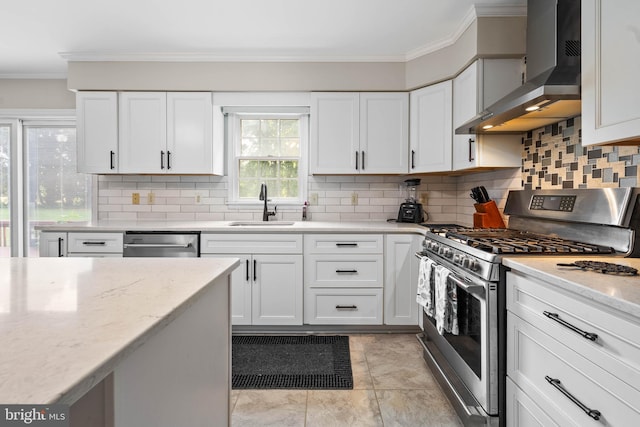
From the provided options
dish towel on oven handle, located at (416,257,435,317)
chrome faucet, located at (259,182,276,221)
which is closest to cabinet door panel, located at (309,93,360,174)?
chrome faucet, located at (259,182,276,221)

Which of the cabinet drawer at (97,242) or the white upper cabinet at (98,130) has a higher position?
the white upper cabinet at (98,130)

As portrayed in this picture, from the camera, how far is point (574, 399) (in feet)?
4.06

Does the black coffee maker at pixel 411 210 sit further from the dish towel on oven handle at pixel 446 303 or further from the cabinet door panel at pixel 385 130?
the dish towel on oven handle at pixel 446 303

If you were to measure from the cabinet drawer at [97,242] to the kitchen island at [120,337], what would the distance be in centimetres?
181

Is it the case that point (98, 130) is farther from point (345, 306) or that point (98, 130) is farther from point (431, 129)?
point (431, 129)

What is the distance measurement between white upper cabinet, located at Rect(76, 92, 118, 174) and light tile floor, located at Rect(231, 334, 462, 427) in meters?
2.43

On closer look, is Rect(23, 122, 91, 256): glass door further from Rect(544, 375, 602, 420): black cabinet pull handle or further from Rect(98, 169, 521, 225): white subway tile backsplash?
Rect(544, 375, 602, 420): black cabinet pull handle

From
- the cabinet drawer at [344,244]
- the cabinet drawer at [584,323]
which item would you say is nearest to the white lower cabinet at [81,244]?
the cabinet drawer at [344,244]

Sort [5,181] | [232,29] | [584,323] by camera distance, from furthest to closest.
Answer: [5,181] < [232,29] < [584,323]

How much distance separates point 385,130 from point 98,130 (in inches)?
102

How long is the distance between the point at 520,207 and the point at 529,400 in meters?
1.38

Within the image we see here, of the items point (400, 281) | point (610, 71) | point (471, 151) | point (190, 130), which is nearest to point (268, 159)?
point (190, 130)

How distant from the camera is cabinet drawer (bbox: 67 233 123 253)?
3.15m

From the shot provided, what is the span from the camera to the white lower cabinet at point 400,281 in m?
3.16
